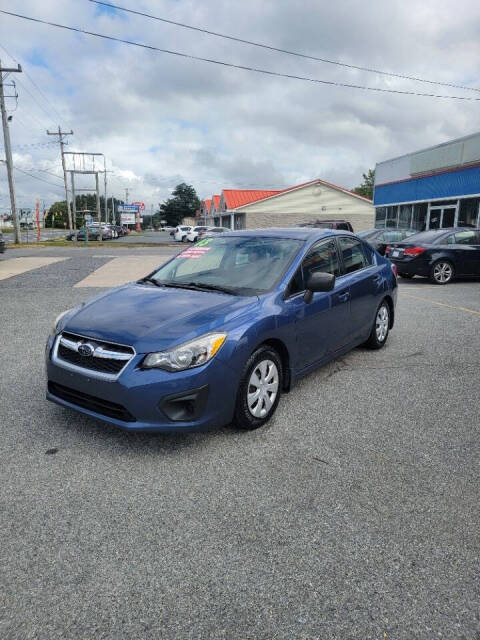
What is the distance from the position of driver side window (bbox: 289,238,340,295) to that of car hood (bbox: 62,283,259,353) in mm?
557

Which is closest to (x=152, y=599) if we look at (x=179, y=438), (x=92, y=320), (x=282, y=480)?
(x=282, y=480)

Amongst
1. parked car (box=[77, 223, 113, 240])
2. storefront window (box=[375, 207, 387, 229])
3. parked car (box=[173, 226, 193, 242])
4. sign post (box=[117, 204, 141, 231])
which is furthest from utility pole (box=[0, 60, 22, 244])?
sign post (box=[117, 204, 141, 231])

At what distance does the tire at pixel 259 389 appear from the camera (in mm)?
3357

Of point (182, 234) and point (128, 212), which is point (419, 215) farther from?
point (128, 212)

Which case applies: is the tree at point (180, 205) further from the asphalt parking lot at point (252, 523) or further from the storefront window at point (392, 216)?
the asphalt parking lot at point (252, 523)

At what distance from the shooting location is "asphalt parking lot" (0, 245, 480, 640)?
1930 mm

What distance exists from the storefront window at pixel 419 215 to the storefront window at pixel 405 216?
0.55 metres

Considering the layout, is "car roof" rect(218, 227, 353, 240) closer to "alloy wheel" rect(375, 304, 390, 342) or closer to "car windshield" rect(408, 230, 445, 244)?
"alloy wheel" rect(375, 304, 390, 342)

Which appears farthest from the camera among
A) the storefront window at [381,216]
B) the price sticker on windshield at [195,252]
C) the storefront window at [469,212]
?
the storefront window at [381,216]

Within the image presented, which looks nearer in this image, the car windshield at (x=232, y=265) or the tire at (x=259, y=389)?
the tire at (x=259, y=389)

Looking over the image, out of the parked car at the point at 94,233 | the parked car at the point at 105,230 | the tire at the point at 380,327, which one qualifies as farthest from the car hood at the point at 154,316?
the parked car at the point at 105,230

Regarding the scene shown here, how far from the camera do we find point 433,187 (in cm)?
2384

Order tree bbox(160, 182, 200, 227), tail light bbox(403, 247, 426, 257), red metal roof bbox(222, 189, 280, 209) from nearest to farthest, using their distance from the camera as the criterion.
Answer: tail light bbox(403, 247, 426, 257), red metal roof bbox(222, 189, 280, 209), tree bbox(160, 182, 200, 227)

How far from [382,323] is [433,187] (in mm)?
20977
